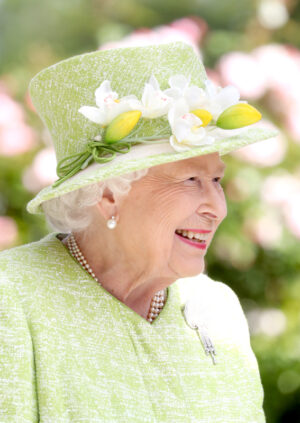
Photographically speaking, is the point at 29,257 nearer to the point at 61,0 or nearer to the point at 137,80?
the point at 137,80

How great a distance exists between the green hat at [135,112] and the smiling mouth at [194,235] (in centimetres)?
28

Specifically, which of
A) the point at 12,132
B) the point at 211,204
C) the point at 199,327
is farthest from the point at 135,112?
the point at 12,132

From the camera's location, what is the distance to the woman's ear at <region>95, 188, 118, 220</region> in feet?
7.41

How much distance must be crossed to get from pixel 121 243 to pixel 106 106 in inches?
17.6

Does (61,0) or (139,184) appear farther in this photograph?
(61,0)

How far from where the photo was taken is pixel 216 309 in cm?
268

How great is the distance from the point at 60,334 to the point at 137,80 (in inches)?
32.0

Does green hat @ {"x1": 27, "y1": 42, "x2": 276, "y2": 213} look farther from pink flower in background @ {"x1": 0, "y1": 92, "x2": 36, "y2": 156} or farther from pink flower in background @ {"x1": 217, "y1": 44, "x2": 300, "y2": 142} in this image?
pink flower in background @ {"x1": 217, "y1": 44, "x2": 300, "y2": 142}

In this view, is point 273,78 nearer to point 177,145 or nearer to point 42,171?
point 42,171

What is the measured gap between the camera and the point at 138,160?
6.81 ft

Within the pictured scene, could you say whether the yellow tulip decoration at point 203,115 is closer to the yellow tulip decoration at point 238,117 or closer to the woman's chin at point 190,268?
the yellow tulip decoration at point 238,117

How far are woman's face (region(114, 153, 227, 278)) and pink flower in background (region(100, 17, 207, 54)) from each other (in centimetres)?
235

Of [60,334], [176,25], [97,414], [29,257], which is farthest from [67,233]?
[176,25]

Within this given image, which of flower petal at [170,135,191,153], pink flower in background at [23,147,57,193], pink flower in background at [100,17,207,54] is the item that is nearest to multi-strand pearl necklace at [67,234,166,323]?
flower petal at [170,135,191,153]
